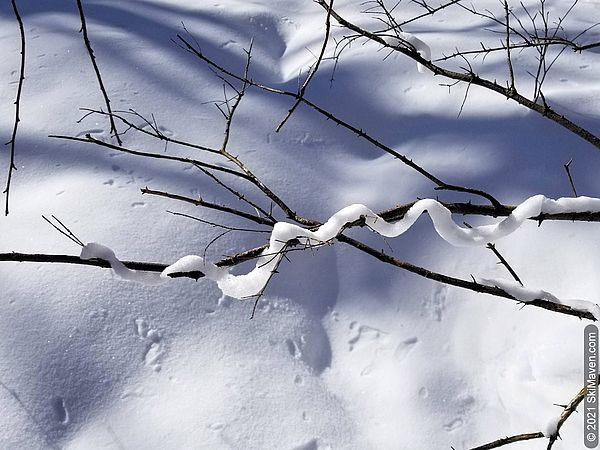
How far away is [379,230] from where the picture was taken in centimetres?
92

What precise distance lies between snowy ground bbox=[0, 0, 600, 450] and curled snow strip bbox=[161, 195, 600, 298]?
2.92 ft

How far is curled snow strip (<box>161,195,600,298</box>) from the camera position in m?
0.87

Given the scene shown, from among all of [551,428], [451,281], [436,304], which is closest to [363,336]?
[436,304]

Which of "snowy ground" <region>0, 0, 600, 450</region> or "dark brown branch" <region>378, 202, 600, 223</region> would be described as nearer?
"dark brown branch" <region>378, 202, 600, 223</region>

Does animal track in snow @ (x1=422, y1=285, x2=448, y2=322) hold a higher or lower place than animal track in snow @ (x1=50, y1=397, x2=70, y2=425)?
higher

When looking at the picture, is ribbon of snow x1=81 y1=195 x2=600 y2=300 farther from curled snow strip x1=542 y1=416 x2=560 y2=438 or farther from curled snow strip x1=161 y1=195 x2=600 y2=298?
curled snow strip x1=542 y1=416 x2=560 y2=438

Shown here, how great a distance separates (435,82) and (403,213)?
217cm

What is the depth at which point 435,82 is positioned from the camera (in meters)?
2.97

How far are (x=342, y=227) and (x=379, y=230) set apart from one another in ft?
0.22

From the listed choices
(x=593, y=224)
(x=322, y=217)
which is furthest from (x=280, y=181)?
(x=593, y=224)

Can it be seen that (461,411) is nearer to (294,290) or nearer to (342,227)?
(294,290)

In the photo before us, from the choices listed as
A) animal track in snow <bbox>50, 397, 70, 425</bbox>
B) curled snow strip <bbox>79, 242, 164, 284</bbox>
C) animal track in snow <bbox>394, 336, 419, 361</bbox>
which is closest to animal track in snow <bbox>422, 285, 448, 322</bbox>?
animal track in snow <bbox>394, 336, 419, 361</bbox>

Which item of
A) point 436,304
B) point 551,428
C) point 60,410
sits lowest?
point 60,410

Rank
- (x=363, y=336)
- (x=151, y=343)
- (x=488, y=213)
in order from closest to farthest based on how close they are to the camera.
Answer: (x=488, y=213), (x=151, y=343), (x=363, y=336)
